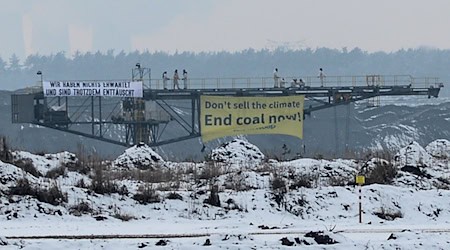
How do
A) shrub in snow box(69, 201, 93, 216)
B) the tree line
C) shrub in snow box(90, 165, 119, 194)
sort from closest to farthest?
shrub in snow box(69, 201, 93, 216) → shrub in snow box(90, 165, 119, 194) → the tree line

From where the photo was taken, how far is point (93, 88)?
5516 centimetres

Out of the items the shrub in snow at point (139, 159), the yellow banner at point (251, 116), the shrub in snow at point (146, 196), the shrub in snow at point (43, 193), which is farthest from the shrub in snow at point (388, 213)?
the yellow banner at point (251, 116)

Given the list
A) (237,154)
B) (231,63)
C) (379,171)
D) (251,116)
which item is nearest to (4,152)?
(237,154)

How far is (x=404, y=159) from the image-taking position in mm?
30609

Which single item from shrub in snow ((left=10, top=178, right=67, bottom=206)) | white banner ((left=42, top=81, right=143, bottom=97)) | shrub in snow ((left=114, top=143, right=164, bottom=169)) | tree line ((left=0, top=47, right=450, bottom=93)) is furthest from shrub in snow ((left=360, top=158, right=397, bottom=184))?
tree line ((left=0, top=47, right=450, bottom=93))

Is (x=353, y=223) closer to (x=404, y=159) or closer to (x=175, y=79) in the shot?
(x=404, y=159)

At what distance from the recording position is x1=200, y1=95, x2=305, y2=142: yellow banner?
179ft

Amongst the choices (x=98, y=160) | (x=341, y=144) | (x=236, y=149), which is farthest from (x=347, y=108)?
(x=98, y=160)

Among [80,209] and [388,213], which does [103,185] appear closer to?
[80,209]

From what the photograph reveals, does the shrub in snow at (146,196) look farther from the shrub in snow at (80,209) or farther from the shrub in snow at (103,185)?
the shrub in snow at (80,209)

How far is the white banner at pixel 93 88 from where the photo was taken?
181ft

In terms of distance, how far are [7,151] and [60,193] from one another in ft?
21.7

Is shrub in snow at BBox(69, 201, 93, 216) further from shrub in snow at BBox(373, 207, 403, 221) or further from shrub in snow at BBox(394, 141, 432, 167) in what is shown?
shrub in snow at BBox(394, 141, 432, 167)

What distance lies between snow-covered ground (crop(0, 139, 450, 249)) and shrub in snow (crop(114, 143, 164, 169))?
0.55 meters
